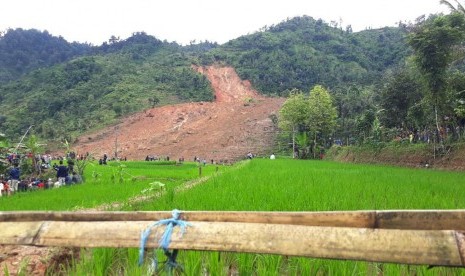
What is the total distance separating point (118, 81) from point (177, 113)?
14.1 meters

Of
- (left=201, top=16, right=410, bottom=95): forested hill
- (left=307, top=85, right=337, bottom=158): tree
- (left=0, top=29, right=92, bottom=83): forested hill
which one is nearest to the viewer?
(left=307, top=85, right=337, bottom=158): tree

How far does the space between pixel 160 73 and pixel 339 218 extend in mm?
66024

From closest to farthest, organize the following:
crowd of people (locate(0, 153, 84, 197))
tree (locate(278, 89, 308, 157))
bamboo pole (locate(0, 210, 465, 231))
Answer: bamboo pole (locate(0, 210, 465, 231)) → crowd of people (locate(0, 153, 84, 197)) → tree (locate(278, 89, 308, 157))

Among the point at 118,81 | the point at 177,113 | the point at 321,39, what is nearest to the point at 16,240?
the point at 177,113

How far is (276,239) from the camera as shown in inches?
76.0

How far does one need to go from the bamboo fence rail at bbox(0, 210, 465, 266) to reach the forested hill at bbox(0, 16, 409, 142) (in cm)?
4768

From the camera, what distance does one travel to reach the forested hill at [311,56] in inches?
2552

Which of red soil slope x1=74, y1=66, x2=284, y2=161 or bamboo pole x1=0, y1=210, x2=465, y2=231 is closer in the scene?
bamboo pole x1=0, y1=210, x2=465, y2=231

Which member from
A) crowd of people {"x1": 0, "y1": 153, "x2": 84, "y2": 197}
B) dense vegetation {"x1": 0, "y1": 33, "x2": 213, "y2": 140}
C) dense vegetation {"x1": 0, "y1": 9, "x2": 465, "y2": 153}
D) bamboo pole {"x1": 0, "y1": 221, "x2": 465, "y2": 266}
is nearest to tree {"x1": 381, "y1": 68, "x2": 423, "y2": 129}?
dense vegetation {"x1": 0, "y1": 9, "x2": 465, "y2": 153}

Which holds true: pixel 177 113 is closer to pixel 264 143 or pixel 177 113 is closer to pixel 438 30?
pixel 264 143

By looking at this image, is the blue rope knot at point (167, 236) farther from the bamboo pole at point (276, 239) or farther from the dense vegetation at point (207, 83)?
the dense vegetation at point (207, 83)

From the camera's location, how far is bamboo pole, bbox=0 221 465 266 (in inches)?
70.4

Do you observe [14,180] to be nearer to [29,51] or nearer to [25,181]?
[25,181]

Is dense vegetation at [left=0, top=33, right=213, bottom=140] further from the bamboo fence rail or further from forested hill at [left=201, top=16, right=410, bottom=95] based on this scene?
the bamboo fence rail
